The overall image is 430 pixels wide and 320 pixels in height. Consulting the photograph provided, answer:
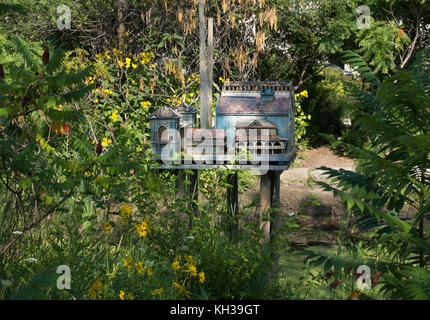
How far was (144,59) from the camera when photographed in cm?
888

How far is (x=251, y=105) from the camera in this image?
521 centimetres

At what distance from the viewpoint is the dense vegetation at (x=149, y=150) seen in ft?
8.93

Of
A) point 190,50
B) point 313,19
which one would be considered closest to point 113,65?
point 190,50

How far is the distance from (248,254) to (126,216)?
117 centimetres

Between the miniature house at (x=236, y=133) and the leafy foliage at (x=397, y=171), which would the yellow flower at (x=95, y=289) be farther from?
the miniature house at (x=236, y=133)

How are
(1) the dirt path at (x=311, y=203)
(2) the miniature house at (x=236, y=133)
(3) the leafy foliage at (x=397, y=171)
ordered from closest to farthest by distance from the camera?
(3) the leafy foliage at (x=397, y=171) < (2) the miniature house at (x=236, y=133) < (1) the dirt path at (x=311, y=203)

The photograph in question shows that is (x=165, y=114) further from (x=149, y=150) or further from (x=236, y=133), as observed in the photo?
(x=149, y=150)

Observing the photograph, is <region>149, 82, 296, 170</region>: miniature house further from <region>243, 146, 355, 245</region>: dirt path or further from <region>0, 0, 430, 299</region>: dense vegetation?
<region>243, 146, 355, 245</region>: dirt path

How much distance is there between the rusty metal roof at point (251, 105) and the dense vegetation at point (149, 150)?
0.81m

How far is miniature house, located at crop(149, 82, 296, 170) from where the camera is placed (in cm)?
509

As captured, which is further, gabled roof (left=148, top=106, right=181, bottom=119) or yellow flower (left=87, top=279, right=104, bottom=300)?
gabled roof (left=148, top=106, right=181, bottom=119)

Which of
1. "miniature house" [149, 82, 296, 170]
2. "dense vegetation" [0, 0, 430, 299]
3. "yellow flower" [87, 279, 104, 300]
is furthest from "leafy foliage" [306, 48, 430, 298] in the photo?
"miniature house" [149, 82, 296, 170]

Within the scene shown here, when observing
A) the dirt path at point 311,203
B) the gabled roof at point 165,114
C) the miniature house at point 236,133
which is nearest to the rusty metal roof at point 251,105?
the miniature house at point 236,133

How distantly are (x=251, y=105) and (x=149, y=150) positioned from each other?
1.54 m
